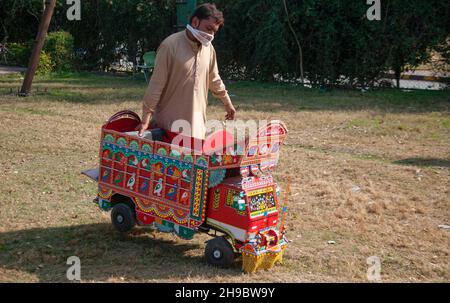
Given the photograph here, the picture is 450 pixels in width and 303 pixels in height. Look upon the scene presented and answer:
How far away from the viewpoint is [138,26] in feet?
68.3

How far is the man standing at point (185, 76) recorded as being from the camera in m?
5.61

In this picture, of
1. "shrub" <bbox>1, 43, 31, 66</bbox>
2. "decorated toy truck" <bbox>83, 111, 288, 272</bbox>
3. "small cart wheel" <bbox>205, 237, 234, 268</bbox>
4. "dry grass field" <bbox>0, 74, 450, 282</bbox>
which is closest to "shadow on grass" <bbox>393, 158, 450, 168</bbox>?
"dry grass field" <bbox>0, 74, 450, 282</bbox>

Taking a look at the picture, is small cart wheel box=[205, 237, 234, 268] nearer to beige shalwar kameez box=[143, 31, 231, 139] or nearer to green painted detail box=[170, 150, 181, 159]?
green painted detail box=[170, 150, 181, 159]

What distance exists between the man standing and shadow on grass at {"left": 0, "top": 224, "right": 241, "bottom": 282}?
3.51ft

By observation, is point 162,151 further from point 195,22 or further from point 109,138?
point 195,22

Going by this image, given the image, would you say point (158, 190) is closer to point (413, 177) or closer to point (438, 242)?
point (438, 242)

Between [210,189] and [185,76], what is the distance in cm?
102

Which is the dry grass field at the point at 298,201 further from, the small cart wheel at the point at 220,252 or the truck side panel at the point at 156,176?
the truck side panel at the point at 156,176

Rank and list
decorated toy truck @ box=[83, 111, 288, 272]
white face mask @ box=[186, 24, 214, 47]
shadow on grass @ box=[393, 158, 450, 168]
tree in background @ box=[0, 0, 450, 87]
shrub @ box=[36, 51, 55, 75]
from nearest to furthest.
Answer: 1. decorated toy truck @ box=[83, 111, 288, 272]
2. white face mask @ box=[186, 24, 214, 47]
3. shadow on grass @ box=[393, 158, 450, 168]
4. tree in background @ box=[0, 0, 450, 87]
5. shrub @ box=[36, 51, 55, 75]

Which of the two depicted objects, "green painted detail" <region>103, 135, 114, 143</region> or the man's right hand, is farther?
"green painted detail" <region>103, 135, 114, 143</region>

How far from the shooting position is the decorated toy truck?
536cm

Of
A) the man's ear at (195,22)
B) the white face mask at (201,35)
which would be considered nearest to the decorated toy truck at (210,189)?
the white face mask at (201,35)

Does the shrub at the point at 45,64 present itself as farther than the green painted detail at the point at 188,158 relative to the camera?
Yes

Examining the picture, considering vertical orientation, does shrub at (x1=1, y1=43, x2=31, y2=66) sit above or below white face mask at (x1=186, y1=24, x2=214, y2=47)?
below
